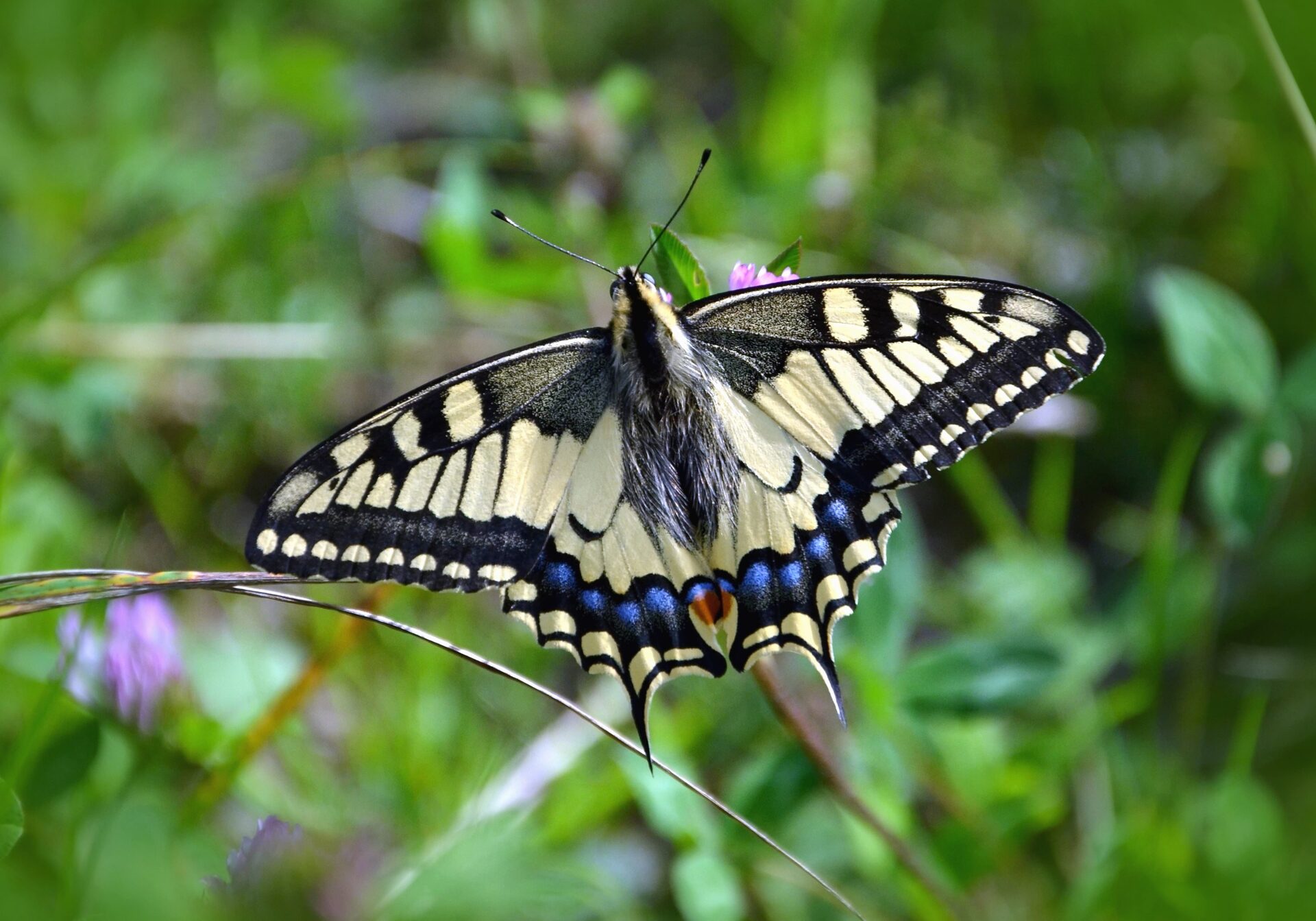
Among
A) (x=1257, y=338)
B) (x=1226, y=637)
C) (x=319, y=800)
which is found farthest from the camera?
(x=1226, y=637)

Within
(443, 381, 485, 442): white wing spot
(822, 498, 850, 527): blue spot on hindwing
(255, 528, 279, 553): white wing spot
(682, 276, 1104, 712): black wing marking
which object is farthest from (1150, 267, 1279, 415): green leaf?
(255, 528, 279, 553): white wing spot

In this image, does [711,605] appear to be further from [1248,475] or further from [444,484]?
[1248,475]

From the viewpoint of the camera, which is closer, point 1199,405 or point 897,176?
point 1199,405

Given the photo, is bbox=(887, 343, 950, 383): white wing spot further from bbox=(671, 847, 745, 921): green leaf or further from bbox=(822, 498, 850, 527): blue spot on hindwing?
bbox=(671, 847, 745, 921): green leaf

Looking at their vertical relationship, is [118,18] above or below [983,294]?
above

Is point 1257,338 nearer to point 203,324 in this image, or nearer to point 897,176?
point 897,176

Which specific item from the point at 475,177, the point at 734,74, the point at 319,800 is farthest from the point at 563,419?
the point at 734,74
